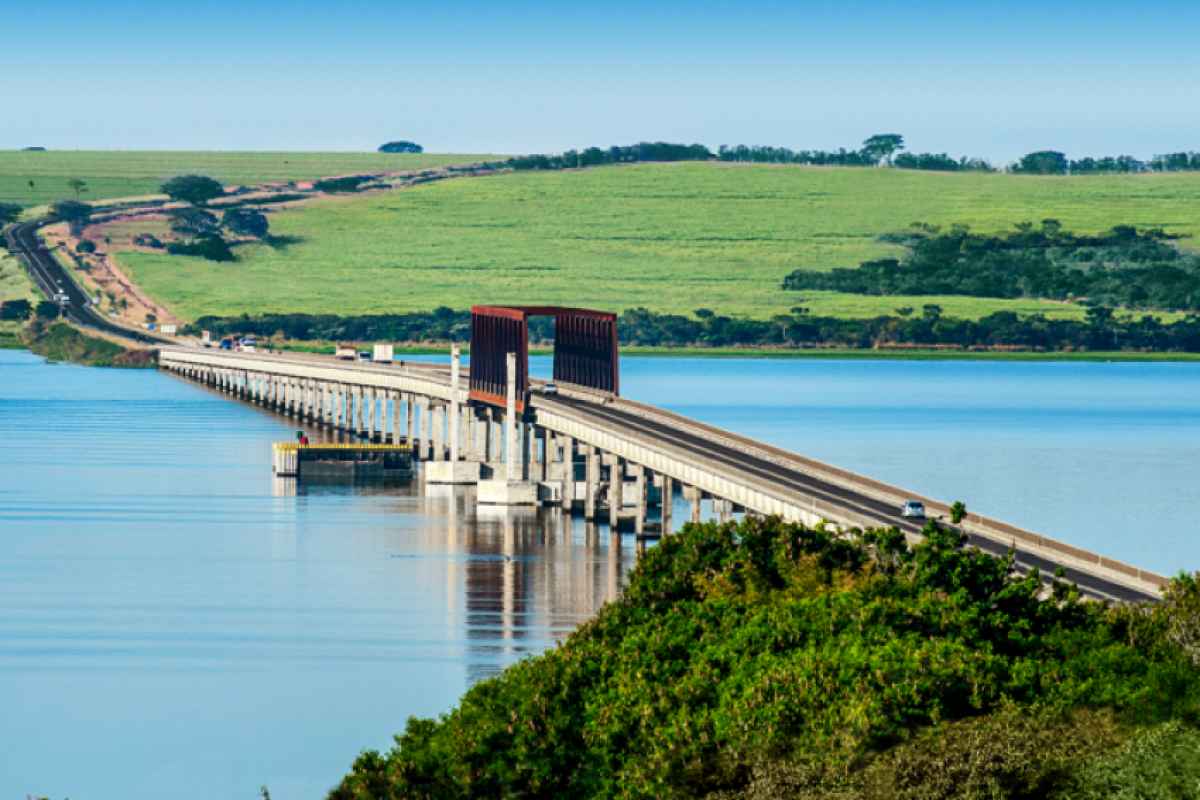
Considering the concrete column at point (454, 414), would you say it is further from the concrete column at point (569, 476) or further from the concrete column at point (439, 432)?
the concrete column at point (569, 476)

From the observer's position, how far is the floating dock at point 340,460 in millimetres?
100875

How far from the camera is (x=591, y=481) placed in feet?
273

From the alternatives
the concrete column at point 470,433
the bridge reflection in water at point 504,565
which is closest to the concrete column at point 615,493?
the bridge reflection in water at point 504,565

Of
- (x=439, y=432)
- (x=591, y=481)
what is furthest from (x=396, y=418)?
(x=591, y=481)

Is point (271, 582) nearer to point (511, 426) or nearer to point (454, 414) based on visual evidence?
point (511, 426)

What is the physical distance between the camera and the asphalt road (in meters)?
43.5

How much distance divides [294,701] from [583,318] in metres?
65.6

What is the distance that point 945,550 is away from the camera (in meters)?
36.6

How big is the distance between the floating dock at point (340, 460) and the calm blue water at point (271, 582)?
2821mm

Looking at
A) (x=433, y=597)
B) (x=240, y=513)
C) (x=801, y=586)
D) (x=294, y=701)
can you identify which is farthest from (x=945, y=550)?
(x=240, y=513)

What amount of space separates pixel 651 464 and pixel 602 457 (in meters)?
17.8

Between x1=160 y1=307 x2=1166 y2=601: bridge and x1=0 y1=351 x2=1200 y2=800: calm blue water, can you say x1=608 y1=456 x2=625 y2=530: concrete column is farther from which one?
x1=0 y1=351 x2=1200 y2=800: calm blue water

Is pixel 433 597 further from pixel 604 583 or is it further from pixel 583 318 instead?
pixel 583 318

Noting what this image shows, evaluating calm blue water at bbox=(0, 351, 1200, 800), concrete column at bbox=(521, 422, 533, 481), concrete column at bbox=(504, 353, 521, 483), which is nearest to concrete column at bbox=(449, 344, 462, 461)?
calm blue water at bbox=(0, 351, 1200, 800)
